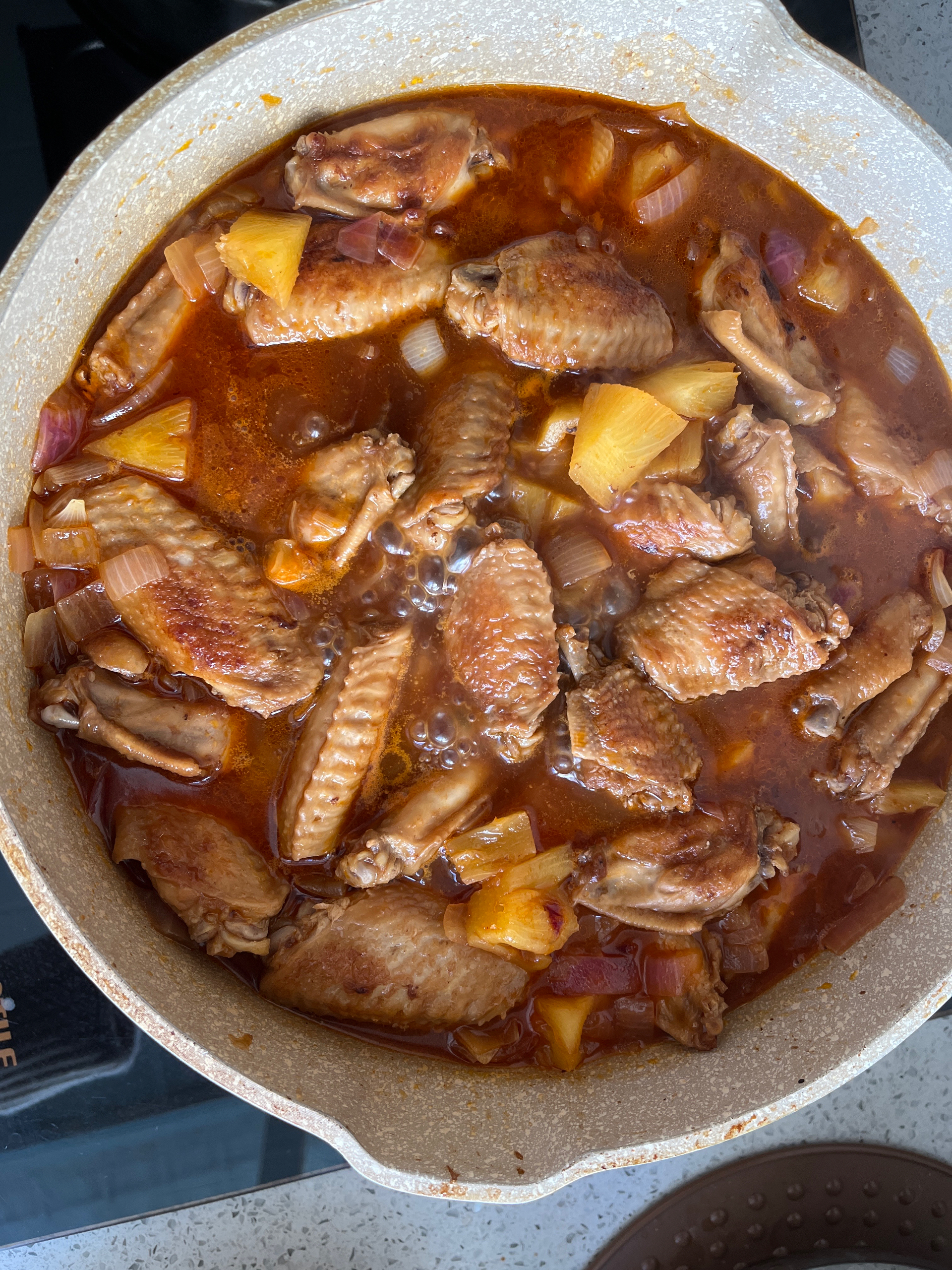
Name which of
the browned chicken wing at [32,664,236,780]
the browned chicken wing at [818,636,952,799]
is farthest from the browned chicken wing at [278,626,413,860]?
the browned chicken wing at [818,636,952,799]

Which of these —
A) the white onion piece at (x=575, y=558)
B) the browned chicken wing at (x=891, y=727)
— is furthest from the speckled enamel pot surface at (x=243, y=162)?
the white onion piece at (x=575, y=558)

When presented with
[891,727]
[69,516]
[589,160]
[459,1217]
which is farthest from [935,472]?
[459,1217]

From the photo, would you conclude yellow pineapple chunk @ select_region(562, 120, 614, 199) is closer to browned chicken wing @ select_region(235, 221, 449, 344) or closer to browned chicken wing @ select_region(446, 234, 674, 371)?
browned chicken wing @ select_region(446, 234, 674, 371)

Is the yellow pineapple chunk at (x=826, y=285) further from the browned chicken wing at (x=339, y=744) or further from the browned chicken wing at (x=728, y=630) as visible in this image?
the browned chicken wing at (x=339, y=744)

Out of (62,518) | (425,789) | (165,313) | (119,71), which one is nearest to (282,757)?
(425,789)

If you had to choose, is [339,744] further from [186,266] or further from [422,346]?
[186,266]
